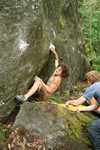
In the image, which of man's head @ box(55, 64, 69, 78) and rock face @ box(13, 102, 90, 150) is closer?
rock face @ box(13, 102, 90, 150)

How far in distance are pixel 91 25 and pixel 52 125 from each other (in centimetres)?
1222

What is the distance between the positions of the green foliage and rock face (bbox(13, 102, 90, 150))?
10829 millimetres

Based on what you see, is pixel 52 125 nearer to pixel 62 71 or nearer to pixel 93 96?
pixel 93 96

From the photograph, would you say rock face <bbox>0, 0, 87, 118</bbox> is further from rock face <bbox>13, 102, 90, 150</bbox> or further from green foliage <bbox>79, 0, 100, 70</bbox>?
green foliage <bbox>79, 0, 100, 70</bbox>

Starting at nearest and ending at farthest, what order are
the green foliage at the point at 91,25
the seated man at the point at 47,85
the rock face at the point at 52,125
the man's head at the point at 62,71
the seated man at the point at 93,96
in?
1. the rock face at the point at 52,125
2. the seated man at the point at 93,96
3. the seated man at the point at 47,85
4. the man's head at the point at 62,71
5. the green foliage at the point at 91,25

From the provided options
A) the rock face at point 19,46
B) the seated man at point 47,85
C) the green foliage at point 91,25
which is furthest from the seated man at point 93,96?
the green foliage at point 91,25

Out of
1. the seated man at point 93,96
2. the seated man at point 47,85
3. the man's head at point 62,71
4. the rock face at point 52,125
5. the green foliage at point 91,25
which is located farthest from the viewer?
the green foliage at point 91,25

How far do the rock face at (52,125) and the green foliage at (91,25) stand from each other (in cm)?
1083

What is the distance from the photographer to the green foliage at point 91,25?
65.4 feet

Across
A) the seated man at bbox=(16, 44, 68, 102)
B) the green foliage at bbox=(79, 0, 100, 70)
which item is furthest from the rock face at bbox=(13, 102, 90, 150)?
Result: the green foliage at bbox=(79, 0, 100, 70)

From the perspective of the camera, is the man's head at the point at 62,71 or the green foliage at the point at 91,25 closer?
the man's head at the point at 62,71

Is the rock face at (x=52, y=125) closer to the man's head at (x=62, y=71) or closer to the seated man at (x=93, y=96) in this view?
the seated man at (x=93, y=96)

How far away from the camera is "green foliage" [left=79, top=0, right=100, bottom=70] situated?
65.4ft

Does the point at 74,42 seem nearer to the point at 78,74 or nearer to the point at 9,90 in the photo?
the point at 78,74
